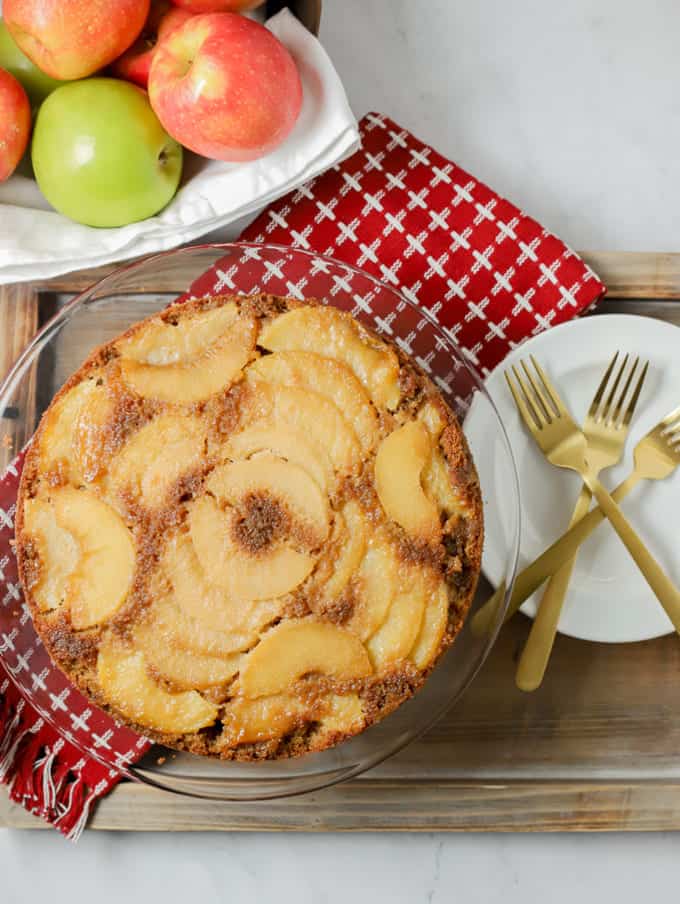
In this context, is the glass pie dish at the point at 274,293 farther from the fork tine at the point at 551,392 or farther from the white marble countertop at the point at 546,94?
the white marble countertop at the point at 546,94

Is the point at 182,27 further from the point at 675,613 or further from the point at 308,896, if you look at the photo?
the point at 308,896

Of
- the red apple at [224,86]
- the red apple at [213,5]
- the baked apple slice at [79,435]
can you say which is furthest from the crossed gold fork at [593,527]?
the red apple at [213,5]

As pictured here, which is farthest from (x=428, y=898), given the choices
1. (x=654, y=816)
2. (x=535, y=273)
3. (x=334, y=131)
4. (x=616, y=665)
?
(x=334, y=131)

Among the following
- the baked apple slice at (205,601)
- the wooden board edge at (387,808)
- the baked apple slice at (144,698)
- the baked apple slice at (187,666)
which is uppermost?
the baked apple slice at (205,601)

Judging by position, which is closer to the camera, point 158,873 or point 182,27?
point 182,27

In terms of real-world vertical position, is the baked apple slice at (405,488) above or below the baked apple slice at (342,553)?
above

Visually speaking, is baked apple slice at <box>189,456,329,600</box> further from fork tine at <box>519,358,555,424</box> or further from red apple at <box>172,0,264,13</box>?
red apple at <box>172,0,264,13</box>
